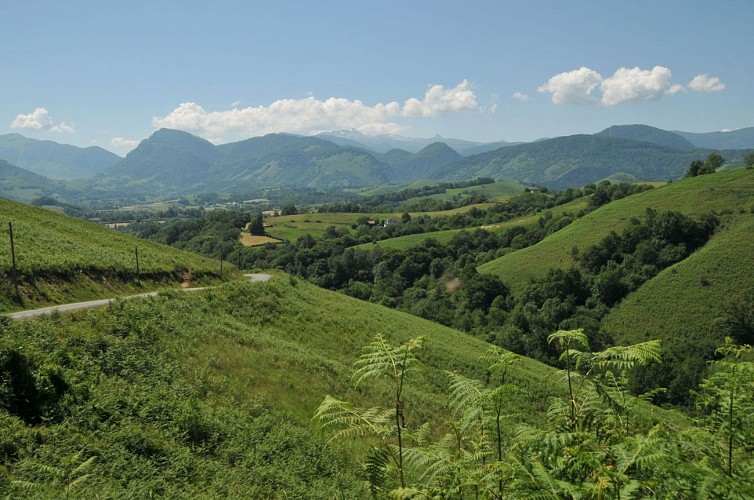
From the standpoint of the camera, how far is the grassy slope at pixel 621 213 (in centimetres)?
10462

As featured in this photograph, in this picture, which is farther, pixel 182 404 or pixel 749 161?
pixel 749 161

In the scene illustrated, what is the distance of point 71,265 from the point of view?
29625 millimetres

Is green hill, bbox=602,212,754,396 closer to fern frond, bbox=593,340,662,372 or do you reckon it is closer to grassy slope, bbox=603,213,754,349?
grassy slope, bbox=603,213,754,349

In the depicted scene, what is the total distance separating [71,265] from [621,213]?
12540 cm

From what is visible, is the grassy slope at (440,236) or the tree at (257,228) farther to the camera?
the tree at (257,228)

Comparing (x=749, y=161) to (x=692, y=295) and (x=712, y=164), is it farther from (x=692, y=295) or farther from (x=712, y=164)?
(x=692, y=295)

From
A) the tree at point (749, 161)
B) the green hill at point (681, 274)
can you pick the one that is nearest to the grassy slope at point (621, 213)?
the green hill at point (681, 274)

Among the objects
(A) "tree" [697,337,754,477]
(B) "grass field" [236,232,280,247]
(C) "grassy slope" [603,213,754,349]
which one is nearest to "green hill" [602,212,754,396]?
(C) "grassy slope" [603,213,754,349]

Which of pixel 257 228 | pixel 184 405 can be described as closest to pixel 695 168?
pixel 257 228

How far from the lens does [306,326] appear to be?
35188 mm

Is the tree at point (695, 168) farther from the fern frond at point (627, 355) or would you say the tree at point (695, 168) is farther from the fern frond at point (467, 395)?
the fern frond at point (467, 395)

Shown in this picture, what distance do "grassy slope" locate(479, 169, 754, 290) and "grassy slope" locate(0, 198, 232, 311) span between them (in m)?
80.9

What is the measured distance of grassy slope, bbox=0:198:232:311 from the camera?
25.7m

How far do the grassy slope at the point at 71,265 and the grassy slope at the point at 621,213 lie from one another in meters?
80.9
